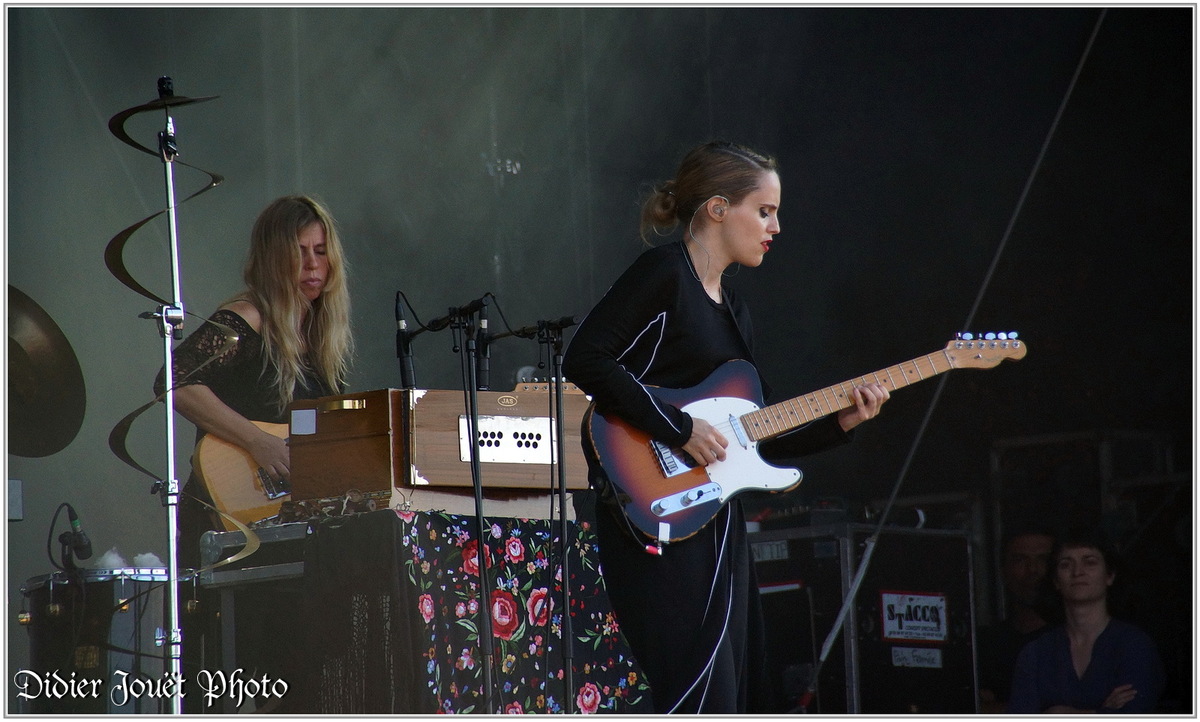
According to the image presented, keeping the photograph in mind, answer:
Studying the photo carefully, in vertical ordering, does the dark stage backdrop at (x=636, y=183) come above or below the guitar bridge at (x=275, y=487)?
above

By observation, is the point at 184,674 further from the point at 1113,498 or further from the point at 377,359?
the point at 1113,498

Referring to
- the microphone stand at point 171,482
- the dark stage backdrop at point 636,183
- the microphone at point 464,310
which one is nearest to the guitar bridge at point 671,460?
the microphone at point 464,310

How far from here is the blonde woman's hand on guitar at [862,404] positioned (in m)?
2.88

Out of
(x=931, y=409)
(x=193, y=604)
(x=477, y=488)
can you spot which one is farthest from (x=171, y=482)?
(x=931, y=409)

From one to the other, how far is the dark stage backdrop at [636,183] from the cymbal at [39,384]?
0.40 ft

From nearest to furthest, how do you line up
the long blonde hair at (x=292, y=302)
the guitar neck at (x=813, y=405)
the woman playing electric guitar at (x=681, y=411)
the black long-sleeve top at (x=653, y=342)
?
the woman playing electric guitar at (x=681, y=411)
the black long-sleeve top at (x=653, y=342)
the guitar neck at (x=813, y=405)
the long blonde hair at (x=292, y=302)

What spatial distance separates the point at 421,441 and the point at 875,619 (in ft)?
5.62

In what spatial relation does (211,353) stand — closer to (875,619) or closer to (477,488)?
(477,488)

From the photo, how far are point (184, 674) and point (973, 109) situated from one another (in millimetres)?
3370

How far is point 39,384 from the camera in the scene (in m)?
3.80

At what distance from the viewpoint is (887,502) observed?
4590 millimetres

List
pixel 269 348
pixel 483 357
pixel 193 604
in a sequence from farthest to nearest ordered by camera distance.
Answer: pixel 269 348, pixel 483 357, pixel 193 604

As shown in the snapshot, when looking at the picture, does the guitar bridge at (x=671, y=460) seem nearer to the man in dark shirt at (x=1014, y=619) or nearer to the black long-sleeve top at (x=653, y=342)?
the black long-sleeve top at (x=653, y=342)

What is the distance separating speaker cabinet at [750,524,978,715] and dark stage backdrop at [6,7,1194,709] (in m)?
0.49
